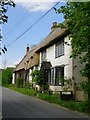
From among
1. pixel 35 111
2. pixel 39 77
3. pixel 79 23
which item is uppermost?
pixel 79 23

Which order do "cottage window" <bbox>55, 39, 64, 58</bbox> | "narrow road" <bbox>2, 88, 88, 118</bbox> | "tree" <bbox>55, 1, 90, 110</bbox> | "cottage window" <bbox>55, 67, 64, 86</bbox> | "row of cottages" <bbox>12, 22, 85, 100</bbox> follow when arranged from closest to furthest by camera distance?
"narrow road" <bbox>2, 88, 88, 118</bbox> < "tree" <bbox>55, 1, 90, 110</bbox> < "row of cottages" <bbox>12, 22, 85, 100</bbox> < "cottage window" <bbox>55, 67, 64, 86</bbox> < "cottage window" <bbox>55, 39, 64, 58</bbox>

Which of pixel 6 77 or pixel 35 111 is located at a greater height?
pixel 6 77

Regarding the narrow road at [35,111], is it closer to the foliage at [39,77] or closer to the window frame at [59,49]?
the window frame at [59,49]

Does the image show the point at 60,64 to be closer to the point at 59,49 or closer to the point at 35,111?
the point at 59,49

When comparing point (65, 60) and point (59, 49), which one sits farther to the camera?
point (59, 49)

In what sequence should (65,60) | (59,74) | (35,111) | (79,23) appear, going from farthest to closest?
(59,74) < (65,60) < (79,23) < (35,111)

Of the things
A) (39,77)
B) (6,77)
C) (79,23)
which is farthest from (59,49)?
(6,77)

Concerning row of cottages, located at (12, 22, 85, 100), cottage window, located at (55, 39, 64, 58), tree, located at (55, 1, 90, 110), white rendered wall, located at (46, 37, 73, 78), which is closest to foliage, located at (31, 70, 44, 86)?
row of cottages, located at (12, 22, 85, 100)

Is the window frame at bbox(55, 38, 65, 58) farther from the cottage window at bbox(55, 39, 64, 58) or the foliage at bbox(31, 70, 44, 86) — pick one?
the foliage at bbox(31, 70, 44, 86)

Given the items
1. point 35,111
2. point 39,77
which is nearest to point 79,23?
point 35,111

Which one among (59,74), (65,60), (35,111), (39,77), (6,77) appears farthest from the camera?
(6,77)

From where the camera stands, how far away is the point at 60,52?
37.1 meters

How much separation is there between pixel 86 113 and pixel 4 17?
369 inches

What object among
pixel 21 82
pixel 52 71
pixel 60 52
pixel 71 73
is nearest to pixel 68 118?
pixel 71 73
